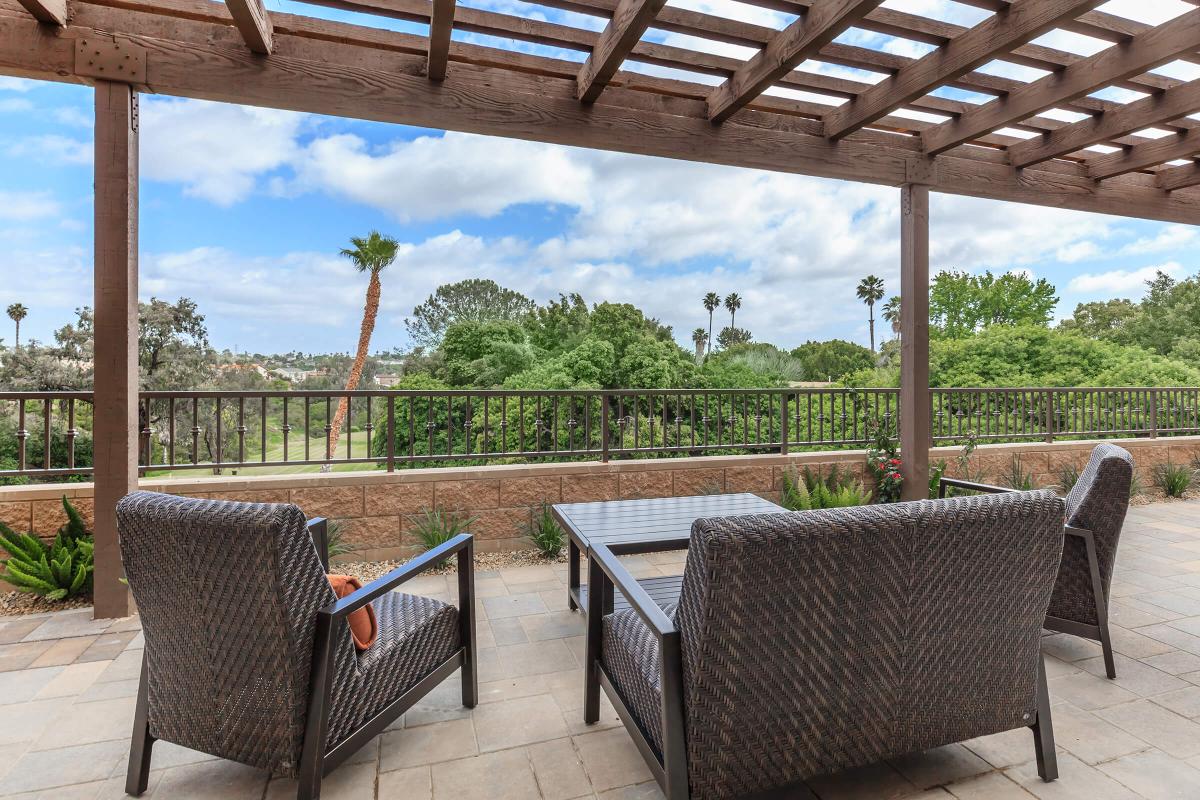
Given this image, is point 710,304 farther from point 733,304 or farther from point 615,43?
point 615,43

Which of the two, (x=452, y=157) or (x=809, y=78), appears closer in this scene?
(x=809, y=78)

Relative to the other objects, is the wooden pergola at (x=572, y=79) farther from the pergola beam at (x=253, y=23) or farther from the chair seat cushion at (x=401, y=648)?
the chair seat cushion at (x=401, y=648)

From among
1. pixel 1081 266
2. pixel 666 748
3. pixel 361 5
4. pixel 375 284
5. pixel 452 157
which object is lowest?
pixel 666 748

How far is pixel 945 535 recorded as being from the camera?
1.39 metres

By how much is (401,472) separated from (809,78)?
3.41m

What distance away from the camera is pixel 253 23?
265cm

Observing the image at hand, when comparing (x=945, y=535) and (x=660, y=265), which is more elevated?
(x=660, y=265)

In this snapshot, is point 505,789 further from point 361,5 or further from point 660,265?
point 660,265

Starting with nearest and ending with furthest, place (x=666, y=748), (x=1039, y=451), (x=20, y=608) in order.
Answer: (x=666, y=748) → (x=20, y=608) → (x=1039, y=451)

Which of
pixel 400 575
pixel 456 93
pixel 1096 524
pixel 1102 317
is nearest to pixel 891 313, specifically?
pixel 1102 317

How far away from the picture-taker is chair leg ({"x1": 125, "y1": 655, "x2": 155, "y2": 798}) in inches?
64.1

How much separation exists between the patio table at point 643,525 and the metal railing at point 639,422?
129cm

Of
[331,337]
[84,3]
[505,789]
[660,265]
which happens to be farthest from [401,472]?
[660,265]

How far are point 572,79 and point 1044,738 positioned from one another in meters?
3.58
